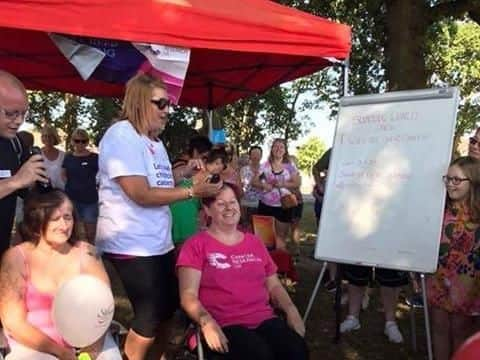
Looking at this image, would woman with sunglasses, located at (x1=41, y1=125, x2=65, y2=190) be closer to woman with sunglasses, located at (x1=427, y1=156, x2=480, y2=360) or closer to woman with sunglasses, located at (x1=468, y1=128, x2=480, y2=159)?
woman with sunglasses, located at (x1=468, y1=128, x2=480, y2=159)

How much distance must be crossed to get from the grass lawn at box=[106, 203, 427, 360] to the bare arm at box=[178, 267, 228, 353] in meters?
1.69

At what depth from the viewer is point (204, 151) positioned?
4598mm

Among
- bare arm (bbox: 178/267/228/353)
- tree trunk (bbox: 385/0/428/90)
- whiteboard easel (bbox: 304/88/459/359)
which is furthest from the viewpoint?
tree trunk (bbox: 385/0/428/90)

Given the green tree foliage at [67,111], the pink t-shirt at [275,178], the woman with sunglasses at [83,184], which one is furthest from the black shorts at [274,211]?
the green tree foliage at [67,111]

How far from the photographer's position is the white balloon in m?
2.36

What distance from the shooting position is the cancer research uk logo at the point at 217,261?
3.10 metres

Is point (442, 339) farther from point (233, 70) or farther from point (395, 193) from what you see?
point (233, 70)

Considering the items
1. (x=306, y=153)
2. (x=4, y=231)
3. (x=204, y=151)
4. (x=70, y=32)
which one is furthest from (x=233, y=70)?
(x=306, y=153)

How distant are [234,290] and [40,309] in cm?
94

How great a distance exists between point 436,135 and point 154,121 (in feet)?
6.13

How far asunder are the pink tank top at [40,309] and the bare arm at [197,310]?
0.60 m

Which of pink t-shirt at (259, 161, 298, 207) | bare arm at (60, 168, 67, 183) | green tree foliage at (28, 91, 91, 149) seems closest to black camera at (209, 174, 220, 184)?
pink t-shirt at (259, 161, 298, 207)

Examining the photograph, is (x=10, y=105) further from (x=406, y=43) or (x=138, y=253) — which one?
(x=406, y=43)

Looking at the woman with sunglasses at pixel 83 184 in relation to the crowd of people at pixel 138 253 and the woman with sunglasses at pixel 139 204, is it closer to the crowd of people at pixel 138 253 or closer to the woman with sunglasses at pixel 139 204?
the crowd of people at pixel 138 253
